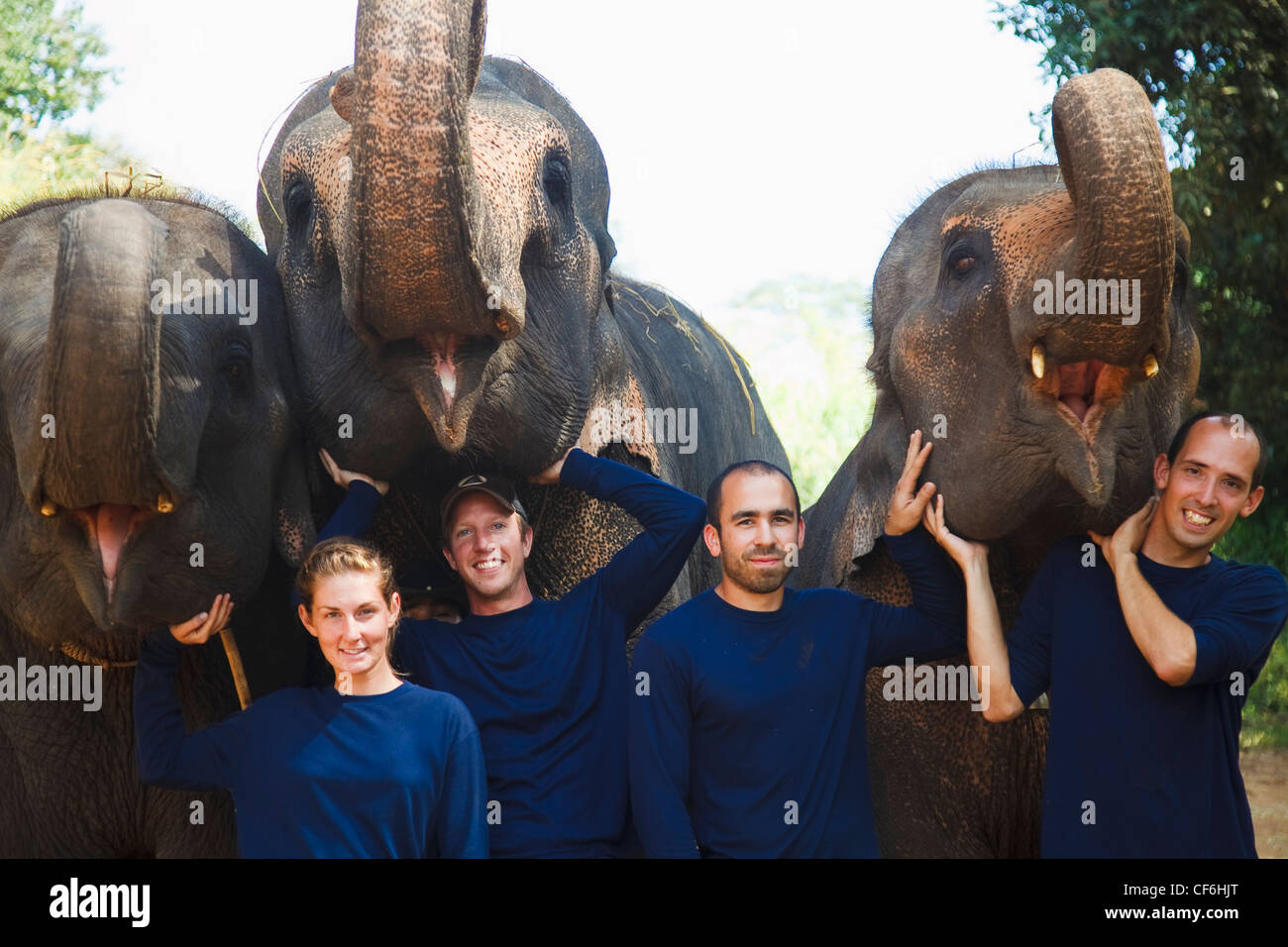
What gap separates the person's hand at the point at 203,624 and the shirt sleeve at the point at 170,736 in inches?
2.0

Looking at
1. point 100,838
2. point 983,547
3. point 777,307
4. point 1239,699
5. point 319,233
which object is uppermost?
point 777,307

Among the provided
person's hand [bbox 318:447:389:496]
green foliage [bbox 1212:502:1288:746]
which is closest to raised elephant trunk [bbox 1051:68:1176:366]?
person's hand [bbox 318:447:389:496]

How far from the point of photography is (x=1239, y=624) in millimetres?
3160

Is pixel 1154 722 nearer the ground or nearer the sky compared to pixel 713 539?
nearer the ground

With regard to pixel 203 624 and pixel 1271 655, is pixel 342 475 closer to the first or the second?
pixel 203 624

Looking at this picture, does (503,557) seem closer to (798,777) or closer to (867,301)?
(798,777)

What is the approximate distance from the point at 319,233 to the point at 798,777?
5.17 ft

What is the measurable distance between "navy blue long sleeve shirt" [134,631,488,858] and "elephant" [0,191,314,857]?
1.08ft

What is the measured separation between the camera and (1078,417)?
3.31 m

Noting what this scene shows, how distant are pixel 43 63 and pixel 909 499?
544 inches

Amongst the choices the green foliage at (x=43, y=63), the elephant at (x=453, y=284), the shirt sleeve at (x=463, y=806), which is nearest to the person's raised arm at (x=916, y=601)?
the elephant at (x=453, y=284)

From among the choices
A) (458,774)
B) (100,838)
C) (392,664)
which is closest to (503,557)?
(392,664)

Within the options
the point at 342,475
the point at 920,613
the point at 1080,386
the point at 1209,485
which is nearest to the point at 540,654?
the point at 342,475

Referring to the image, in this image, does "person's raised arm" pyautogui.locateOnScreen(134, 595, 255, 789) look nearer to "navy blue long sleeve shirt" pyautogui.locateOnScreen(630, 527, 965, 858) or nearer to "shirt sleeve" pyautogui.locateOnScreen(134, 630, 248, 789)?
"shirt sleeve" pyautogui.locateOnScreen(134, 630, 248, 789)
